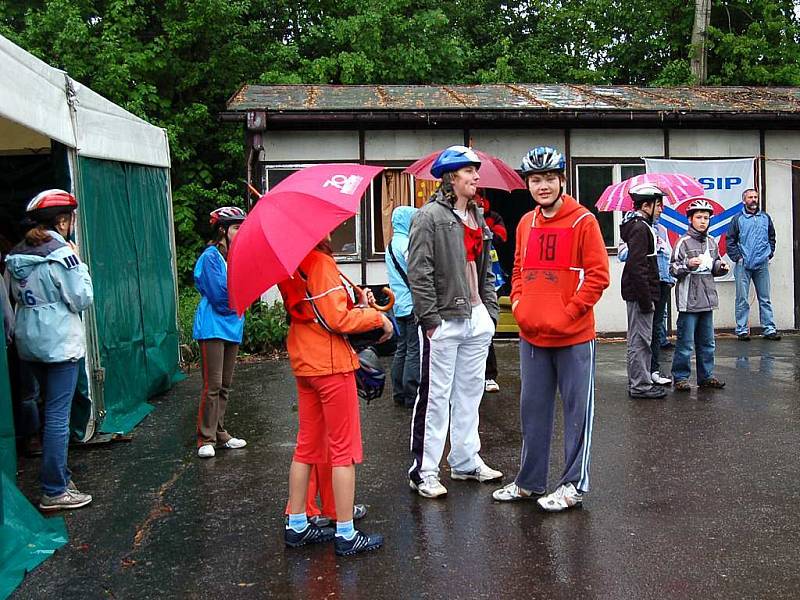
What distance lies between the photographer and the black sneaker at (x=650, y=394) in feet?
27.5

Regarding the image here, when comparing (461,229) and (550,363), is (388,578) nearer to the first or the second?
(550,363)

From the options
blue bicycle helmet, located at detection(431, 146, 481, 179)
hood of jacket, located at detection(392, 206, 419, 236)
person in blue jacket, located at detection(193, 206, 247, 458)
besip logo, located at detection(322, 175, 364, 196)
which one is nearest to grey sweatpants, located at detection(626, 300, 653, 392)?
hood of jacket, located at detection(392, 206, 419, 236)

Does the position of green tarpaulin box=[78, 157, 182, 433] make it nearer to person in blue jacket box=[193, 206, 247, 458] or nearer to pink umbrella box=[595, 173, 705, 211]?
person in blue jacket box=[193, 206, 247, 458]

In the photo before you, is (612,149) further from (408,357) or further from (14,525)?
(14,525)

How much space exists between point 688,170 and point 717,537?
926 cm

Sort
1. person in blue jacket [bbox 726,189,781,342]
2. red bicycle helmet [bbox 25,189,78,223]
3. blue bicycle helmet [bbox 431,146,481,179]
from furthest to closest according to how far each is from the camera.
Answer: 1. person in blue jacket [bbox 726,189,781,342]
2. red bicycle helmet [bbox 25,189,78,223]
3. blue bicycle helmet [bbox 431,146,481,179]

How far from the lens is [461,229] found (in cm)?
542

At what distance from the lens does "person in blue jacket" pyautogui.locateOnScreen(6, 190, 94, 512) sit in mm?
5324

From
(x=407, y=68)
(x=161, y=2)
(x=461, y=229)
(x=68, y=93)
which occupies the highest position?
(x=161, y=2)

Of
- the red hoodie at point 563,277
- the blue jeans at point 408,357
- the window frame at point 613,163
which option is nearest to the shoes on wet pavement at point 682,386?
the blue jeans at point 408,357

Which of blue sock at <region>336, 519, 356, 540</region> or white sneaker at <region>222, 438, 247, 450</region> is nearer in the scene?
blue sock at <region>336, 519, 356, 540</region>

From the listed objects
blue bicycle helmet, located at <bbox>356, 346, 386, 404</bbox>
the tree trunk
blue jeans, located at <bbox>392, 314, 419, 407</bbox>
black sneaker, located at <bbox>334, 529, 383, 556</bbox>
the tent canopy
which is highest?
the tree trunk

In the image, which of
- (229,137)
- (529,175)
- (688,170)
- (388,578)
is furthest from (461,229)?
(229,137)

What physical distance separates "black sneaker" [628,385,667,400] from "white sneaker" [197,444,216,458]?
13.0 ft
